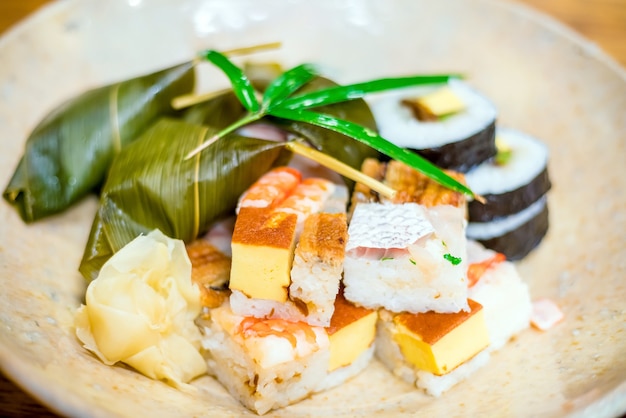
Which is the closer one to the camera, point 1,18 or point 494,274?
point 494,274

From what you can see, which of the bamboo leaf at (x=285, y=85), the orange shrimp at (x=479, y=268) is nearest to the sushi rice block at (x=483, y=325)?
the orange shrimp at (x=479, y=268)

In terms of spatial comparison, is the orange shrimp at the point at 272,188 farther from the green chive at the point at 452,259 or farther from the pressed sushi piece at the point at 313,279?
the green chive at the point at 452,259

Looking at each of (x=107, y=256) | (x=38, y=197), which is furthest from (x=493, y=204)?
(x=38, y=197)

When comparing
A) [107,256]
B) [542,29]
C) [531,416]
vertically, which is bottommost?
[531,416]

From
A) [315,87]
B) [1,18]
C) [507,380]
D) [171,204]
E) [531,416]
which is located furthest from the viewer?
[1,18]

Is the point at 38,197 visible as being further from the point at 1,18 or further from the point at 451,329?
the point at 1,18

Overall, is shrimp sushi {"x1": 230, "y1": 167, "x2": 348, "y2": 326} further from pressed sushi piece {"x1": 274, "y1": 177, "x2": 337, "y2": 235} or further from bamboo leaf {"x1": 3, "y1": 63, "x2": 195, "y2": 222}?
bamboo leaf {"x1": 3, "y1": 63, "x2": 195, "y2": 222}

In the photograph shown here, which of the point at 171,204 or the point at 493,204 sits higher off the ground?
the point at 171,204
